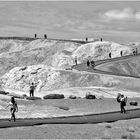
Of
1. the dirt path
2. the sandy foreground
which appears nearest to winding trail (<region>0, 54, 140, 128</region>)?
the dirt path

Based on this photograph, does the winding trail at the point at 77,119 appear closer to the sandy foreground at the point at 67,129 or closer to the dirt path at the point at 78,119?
the dirt path at the point at 78,119

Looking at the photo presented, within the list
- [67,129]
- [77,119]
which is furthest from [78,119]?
[67,129]

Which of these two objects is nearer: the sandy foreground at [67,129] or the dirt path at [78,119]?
the sandy foreground at [67,129]

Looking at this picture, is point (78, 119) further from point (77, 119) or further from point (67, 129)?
point (67, 129)

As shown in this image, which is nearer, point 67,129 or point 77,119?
point 67,129

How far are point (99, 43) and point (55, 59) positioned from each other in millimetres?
17889

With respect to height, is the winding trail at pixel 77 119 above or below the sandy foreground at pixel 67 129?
above

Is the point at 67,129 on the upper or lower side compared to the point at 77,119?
lower

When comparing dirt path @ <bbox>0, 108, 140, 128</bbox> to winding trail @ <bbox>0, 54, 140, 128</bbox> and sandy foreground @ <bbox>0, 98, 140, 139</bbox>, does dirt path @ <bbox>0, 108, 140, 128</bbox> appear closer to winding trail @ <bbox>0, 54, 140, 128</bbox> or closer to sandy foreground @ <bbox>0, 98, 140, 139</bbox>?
winding trail @ <bbox>0, 54, 140, 128</bbox>

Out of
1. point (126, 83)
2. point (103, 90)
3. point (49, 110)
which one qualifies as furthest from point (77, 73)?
point (49, 110)

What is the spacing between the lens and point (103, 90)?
56.6 metres

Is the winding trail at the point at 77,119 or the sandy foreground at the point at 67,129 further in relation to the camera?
the winding trail at the point at 77,119

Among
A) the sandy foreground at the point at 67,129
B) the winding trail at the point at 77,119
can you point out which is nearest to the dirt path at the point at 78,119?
the winding trail at the point at 77,119

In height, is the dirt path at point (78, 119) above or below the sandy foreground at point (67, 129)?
above
